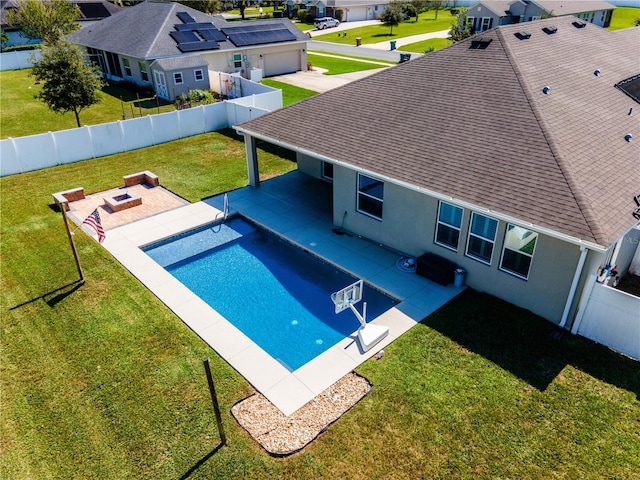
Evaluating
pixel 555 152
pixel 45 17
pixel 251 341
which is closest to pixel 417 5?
pixel 45 17

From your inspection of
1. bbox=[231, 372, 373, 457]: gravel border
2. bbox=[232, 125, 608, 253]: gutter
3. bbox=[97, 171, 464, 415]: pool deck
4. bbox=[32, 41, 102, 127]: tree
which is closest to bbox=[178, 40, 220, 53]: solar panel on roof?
bbox=[32, 41, 102, 127]: tree

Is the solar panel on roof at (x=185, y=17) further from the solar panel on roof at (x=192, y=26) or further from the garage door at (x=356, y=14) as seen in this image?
the garage door at (x=356, y=14)

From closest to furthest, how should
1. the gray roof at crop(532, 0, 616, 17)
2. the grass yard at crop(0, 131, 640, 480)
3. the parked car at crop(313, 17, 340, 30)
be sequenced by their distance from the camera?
1. the grass yard at crop(0, 131, 640, 480)
2. the gray roof at crop(532, 0, 616, 17)
3. the parked car at crop(313, 17, 340, 30)

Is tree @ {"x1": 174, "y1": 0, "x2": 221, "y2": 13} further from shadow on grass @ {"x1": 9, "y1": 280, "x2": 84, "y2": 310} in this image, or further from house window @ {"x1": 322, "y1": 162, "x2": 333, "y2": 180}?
shadow on grass @ {"x1": 9, "y1": 280, "x2": 84, "y2": 310}

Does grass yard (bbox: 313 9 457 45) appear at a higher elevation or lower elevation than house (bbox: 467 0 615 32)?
lower

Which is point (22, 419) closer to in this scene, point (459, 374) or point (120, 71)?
point (459, 374)

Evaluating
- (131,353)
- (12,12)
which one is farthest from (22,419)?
(12,12)

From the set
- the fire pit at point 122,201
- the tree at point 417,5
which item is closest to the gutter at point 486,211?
the fire pit at point 122,201
